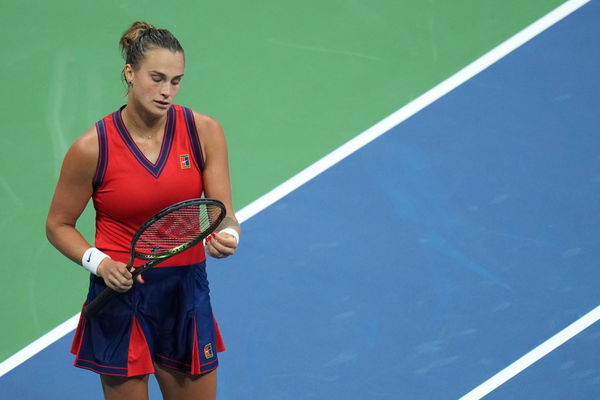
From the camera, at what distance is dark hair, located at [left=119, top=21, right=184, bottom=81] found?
11.1ft

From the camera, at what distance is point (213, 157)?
358cm

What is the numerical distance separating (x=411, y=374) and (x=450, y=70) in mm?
2302

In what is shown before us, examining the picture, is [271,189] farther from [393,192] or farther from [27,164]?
[27,164]

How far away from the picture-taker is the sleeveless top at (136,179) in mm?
3416

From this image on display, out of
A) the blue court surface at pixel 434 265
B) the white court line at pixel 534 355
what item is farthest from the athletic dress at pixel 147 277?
the white court line at pixel 534 355

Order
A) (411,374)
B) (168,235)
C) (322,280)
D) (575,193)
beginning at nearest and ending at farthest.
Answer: (168,235) → (411,374) → (322,280) → (575,193)

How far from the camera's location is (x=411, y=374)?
16.3ft

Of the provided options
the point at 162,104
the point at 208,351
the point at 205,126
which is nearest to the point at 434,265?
the point at 208,351

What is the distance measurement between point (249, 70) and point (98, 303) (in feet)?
10.4

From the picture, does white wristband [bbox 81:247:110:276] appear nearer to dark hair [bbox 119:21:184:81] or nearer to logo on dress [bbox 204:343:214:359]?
logo on dress [bbox 204:343:214:359]

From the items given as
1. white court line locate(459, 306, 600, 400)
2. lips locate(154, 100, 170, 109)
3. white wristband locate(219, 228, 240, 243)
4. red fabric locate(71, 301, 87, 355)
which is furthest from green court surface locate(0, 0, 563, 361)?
lips locate(154, 100, 170, 109)

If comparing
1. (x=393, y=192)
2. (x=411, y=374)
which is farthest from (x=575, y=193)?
(x=411, y=374)

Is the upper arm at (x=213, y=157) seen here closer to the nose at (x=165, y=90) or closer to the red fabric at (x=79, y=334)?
the nose at (x=165, y=90)

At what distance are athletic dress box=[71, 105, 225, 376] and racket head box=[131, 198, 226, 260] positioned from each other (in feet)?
0.31
